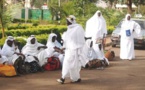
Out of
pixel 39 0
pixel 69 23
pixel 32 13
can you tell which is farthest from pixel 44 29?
pixel 39 0

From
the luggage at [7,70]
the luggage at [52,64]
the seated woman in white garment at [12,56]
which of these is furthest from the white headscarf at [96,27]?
the luggage at [7,70]

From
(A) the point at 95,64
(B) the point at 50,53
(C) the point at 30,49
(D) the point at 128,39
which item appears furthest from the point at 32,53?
(D) the point at 128,39

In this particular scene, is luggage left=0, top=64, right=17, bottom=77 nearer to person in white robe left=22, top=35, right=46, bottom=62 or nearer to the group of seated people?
the group of seated people

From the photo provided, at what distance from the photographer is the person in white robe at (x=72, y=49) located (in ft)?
32.3

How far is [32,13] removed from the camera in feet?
201

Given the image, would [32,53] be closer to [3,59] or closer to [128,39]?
[3,59]

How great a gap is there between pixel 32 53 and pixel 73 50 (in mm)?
2530

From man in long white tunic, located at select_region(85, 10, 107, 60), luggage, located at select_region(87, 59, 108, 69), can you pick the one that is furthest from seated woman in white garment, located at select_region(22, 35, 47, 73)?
man in long white tunic, located at select_region(85, 10, 107, 60)

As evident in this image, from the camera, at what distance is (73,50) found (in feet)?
32.6

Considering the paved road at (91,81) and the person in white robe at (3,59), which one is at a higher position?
the person in white robe at (3,59)

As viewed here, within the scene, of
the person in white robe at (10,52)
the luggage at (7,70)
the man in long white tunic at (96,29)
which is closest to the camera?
the luggage at (7,70)

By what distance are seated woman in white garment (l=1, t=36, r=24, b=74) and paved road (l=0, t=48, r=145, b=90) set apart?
36cm

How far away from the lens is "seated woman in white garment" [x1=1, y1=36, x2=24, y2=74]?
11.0 meters

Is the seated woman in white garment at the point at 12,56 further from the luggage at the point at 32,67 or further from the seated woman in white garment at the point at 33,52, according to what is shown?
the seated woman in white garment at the point at 33,52
